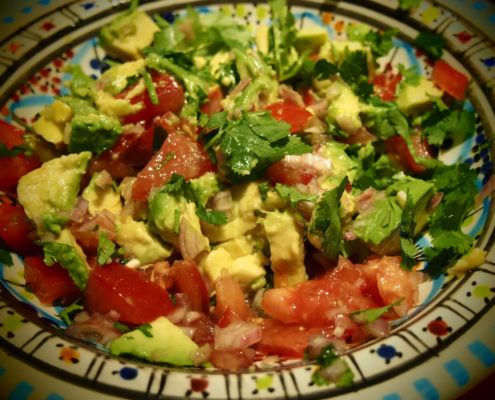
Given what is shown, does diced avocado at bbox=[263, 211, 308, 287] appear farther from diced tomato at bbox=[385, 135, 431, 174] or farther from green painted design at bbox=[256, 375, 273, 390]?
diced tomato at bbox=[385, 135, 431, 174]

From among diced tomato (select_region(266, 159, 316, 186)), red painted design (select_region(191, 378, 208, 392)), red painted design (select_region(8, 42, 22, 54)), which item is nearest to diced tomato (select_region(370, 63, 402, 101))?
diced tomato (select_region(266, 159, 316, 186))

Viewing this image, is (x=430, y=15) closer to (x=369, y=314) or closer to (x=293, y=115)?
(x=293, y=115)

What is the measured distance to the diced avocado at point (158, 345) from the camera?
2.01m

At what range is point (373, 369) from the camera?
70.0 inches

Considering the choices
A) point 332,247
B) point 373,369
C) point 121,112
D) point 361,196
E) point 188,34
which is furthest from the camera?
point 188,34

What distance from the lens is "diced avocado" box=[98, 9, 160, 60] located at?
3371 millimetres

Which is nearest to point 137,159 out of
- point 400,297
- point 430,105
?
point 400,297

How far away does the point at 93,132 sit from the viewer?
103 inches

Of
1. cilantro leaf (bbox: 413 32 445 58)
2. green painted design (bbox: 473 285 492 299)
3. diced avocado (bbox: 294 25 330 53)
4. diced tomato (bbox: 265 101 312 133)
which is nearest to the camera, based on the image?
green painted design (bbox: 473 285 492 299)

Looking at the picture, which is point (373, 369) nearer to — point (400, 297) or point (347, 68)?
point (400, 297)

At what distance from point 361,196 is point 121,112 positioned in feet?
4.96

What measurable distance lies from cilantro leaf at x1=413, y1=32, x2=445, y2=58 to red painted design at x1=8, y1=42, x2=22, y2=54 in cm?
279

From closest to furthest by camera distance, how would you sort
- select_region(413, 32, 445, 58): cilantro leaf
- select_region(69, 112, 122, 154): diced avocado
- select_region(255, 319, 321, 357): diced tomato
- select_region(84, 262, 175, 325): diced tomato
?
select_region(255, 319, 321, 357): diced tomato
select_region(84, 262, 175, 325): diced tomato
select_region(69, 112, 122, 154): diced avocado
select_region(413, 32, 445, 58): cilantro leaf

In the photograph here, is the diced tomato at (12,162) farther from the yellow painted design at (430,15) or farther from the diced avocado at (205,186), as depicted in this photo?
the yellow painted design at (430,15)
